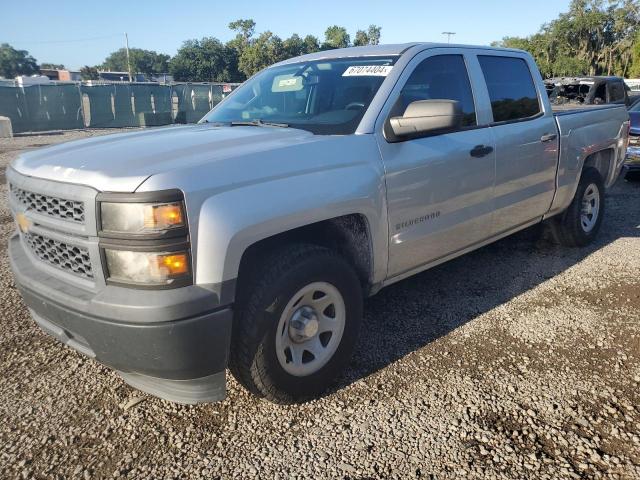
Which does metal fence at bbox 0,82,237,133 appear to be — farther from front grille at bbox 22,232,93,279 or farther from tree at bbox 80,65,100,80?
tree at bbox 80,65,100,80

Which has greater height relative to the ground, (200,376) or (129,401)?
(200,376)

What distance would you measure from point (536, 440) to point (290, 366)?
4.14 feet

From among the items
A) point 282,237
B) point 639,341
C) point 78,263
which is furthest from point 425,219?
point 78,263

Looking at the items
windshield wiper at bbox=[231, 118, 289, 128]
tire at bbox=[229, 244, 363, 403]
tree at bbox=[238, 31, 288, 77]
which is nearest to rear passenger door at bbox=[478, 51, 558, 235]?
windshield wiper at bbox=[231, 118, 289, 128]

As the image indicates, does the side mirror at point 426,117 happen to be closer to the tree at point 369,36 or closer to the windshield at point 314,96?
the windshield at point 314,96

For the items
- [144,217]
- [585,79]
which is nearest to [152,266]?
[144,217]

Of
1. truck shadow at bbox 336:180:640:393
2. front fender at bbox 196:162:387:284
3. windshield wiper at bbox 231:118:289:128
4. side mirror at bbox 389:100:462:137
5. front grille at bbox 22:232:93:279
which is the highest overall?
side mirror at bbox 389:100:462:137

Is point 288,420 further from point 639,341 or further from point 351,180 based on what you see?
point 639,341

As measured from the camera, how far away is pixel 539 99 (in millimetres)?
4570

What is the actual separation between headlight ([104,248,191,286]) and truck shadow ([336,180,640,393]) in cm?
127

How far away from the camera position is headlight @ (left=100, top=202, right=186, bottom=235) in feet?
6.85

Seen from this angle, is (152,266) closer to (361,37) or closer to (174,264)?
(174,264)

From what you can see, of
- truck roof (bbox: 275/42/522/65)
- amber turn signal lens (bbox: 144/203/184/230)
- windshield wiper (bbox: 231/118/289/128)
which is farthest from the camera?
truck roof (bbox: 275/42/522/65)

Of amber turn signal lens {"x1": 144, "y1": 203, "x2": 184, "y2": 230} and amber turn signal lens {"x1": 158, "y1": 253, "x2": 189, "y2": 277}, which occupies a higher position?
amber turn signal lens {"x1": 144, "y1": 203, "x2": 184, "y2": 230}
